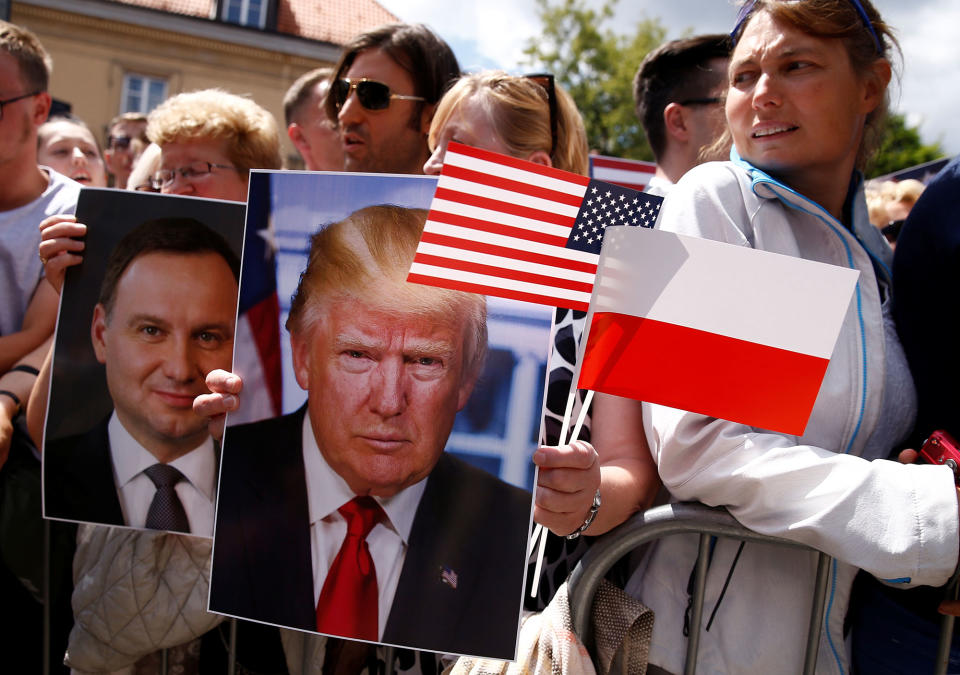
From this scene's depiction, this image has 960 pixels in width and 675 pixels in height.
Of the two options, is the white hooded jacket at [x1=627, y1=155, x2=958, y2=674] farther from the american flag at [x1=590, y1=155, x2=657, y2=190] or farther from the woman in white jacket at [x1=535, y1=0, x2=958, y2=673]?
the american flag at [x1=590, y1=155, x2=657, y2=190]

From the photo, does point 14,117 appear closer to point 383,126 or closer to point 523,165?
point 383,126

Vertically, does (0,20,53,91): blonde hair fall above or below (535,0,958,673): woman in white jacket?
above

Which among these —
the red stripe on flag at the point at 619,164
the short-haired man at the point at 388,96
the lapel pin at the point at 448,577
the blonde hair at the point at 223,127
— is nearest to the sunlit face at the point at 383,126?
the short-haired man at the point at 388,96

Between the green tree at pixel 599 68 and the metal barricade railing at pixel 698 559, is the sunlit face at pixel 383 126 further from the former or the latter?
the green tree at pixel 599 68

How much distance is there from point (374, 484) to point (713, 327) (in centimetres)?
70

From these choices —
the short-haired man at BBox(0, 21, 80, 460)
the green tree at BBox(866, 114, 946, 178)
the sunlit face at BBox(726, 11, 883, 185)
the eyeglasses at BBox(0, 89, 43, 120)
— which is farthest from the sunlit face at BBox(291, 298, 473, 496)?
the green tree at BBox(866, 114, 946, 178)

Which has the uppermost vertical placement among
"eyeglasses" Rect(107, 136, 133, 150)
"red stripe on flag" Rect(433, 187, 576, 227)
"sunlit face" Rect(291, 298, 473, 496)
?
"eyeglasses" Rect(107, 136, 133, 150)

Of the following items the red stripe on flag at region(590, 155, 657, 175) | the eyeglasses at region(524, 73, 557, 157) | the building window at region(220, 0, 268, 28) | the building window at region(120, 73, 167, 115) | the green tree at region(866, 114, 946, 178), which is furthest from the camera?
the green tree at region(866, 114, 946, 178)

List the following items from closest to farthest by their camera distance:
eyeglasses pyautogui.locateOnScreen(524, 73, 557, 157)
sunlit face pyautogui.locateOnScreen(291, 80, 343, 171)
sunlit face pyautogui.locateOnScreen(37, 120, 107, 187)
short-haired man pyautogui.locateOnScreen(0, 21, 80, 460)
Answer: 1. short-haired man pyautogui.locateOnScreen(0, 21, 80, 460)
2. eyeglasses pyautogui.locateOnScreen(524, 73, 557, 157)
3. sunlit face pyautogui.locateOnScreen(291, 80, 343, 171)
4. sunlit face pyautogui.locateOnScreen(37, 120, 107, 187)

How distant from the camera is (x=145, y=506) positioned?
186cm

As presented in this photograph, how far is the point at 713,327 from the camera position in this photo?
4.91 ft

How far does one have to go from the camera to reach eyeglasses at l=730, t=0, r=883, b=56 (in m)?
1.84

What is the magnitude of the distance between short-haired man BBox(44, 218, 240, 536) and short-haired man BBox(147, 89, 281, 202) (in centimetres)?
90

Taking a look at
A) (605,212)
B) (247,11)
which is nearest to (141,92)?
(247,11)
